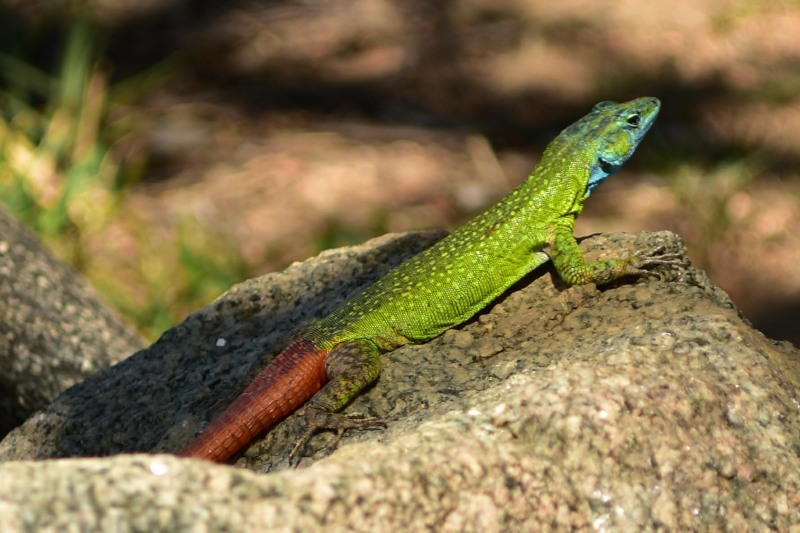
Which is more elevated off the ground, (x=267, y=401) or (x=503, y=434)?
(x=503, y=434)

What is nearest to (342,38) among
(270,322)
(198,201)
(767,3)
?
(198,201)

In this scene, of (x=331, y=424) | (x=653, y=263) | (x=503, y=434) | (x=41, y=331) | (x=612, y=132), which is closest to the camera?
(x=503, y=434)

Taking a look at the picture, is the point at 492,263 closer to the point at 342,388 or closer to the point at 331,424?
the point at 342,388

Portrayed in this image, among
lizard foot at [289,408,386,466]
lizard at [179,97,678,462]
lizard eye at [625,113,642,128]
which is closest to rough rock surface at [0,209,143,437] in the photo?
lizard at [179,97,678,462]

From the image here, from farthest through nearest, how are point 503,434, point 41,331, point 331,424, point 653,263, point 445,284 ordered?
point 41,331 < point 445,284 < point 653,263 < point 331,424 < point 503,434

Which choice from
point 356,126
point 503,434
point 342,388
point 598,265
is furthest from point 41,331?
point 356,126

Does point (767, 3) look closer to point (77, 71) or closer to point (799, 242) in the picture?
point (799, 242)

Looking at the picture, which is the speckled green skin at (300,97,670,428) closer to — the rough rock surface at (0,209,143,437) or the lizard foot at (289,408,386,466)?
the lizard foot at (289,408,386,466)
